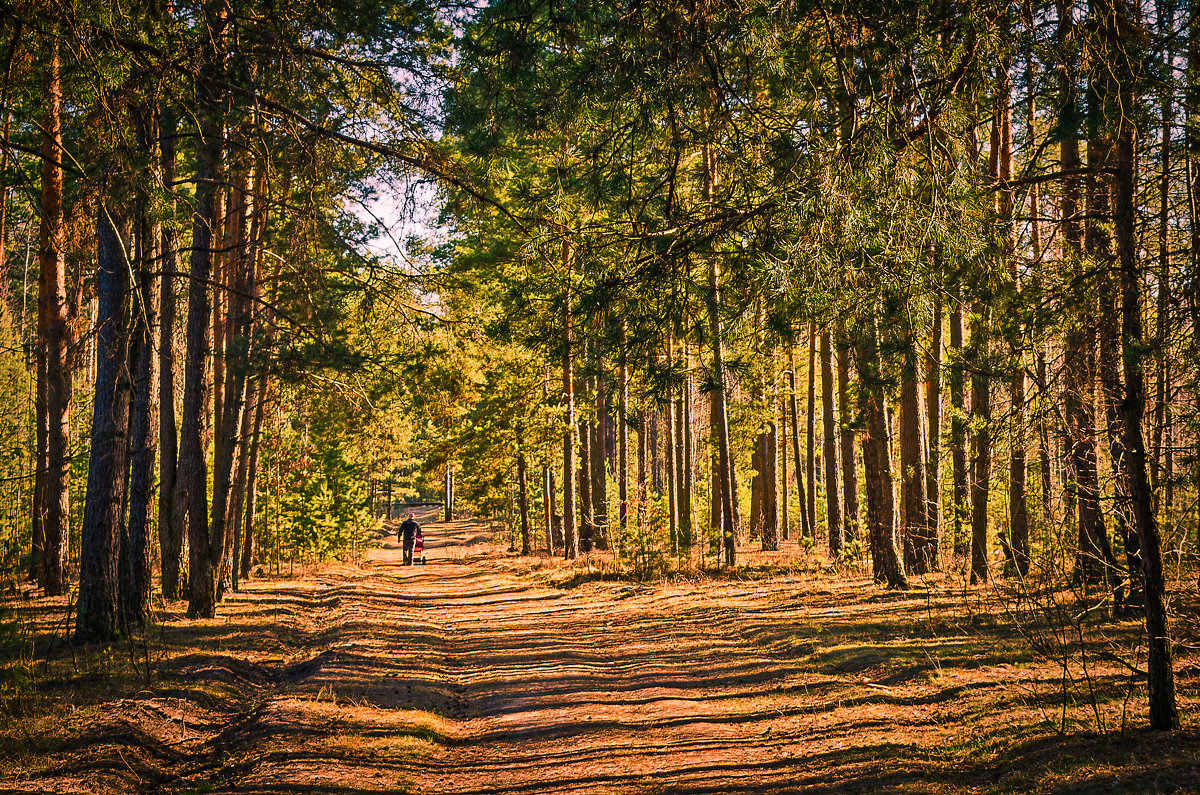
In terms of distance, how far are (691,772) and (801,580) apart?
10097 mm

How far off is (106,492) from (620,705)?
264 inches

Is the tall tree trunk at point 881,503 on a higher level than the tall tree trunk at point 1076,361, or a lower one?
lower

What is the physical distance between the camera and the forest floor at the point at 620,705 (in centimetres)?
538

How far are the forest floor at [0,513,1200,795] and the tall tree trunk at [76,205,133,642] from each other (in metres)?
0.46

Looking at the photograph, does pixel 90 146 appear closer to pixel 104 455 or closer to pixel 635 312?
pixel 635 312

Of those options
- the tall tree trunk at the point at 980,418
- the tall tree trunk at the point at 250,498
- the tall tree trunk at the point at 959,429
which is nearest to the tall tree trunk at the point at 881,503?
the tall tree trunk at the point at 959,429

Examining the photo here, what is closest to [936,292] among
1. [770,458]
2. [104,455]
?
[104,455]

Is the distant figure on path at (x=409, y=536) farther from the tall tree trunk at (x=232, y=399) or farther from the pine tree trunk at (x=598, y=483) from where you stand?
the tall tree trunk at (x=232, y=399)

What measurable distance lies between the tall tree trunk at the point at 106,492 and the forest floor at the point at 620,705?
46 cm

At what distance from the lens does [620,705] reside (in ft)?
25.8

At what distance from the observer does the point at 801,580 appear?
15.2 meters

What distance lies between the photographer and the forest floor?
5.38 meters

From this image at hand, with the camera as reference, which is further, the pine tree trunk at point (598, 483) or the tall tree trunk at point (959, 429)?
the pine tree trunk at point (598, 483)

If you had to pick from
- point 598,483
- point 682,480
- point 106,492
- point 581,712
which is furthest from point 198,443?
point 598,483
